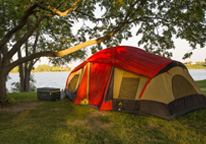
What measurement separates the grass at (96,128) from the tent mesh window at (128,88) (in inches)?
27.7

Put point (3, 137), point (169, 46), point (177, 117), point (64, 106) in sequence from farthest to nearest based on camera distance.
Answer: point (169, 46)
point (64, 106)
point (177, 117)
point (3, 137)

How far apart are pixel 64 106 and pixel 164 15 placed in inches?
301

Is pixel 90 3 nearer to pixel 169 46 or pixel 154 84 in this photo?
pixel 169 46

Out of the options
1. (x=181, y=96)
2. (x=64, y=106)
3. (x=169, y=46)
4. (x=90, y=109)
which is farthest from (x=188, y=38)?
(x=64, y=106)

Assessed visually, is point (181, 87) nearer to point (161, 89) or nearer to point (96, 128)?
point (161, 89)

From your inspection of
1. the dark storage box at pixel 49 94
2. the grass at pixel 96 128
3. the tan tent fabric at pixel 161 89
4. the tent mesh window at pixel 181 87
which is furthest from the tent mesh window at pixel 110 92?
the dark storage box at pixel 49 94

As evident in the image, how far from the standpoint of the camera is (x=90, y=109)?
22.9 feet

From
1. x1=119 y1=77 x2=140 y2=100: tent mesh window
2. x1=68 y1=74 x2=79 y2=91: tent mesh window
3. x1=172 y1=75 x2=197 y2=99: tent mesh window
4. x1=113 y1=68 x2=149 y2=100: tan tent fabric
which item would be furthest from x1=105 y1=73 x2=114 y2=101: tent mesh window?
x1=68 y1=74 x2=79 y2=91: tent mesh window

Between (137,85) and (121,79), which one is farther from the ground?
(121,79)

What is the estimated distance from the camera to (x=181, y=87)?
6422 millimetres

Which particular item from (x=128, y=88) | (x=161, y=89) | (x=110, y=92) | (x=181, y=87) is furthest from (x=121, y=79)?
(x=181, y=87)

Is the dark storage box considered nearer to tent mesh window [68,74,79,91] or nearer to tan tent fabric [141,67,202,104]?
tent mesh window [68,74,79,91]

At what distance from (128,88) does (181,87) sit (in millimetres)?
2031

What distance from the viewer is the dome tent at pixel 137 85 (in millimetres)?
5902
